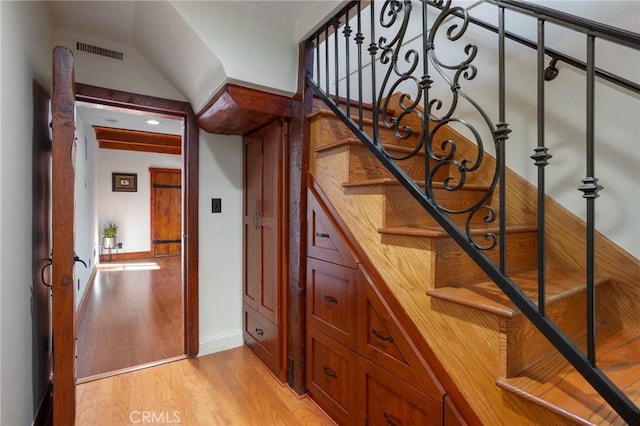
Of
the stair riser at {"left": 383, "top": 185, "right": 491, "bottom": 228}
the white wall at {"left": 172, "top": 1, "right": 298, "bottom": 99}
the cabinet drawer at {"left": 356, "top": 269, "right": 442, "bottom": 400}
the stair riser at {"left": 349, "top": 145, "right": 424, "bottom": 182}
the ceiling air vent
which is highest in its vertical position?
the ceiling air vent

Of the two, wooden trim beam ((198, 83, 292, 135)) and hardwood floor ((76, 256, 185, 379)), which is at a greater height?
wooden trim beam ((198, 83, 292, 135))

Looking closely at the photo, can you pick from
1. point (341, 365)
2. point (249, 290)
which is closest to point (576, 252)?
point (341, 365)

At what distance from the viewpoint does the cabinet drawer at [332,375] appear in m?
1.58

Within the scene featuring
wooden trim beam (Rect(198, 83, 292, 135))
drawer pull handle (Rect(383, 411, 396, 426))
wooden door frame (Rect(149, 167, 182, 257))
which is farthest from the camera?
wooden door frame (Rect(149, 167, 182, 257))

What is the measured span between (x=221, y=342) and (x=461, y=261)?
6.86 ft

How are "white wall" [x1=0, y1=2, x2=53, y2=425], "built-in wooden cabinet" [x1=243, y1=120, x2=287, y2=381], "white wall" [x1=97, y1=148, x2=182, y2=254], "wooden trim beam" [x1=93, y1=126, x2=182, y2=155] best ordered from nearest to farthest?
"white wall" [x1=0, y1=2, x2=53, y2=425], "built-in wooden cabinet" [x1=243, y1=120, x2=287, y2=381], "wooden trim beam" [x1=93, y1=126, x2=182, y2=155], "white wall" [x1=97, y1=148, x2=182, y2=254]

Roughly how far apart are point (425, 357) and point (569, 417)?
0.45 metres

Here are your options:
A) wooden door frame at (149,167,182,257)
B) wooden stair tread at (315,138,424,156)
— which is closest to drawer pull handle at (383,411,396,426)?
wooden stair tread at (315,138,424,156)

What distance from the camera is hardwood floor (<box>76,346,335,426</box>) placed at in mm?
1780

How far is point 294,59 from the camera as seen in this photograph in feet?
6.49

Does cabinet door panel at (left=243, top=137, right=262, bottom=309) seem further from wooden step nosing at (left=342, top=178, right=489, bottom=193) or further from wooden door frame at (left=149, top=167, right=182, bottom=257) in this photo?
wooden door frame at (left=149, top=167, right=182, bottom=257)

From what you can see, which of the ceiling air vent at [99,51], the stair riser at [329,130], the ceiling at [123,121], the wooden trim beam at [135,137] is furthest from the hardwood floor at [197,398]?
the wooden trim beam at [135,137]

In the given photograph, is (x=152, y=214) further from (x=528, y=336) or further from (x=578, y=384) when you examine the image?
(x=578, y=384)

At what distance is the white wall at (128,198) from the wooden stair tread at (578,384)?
7257mm
